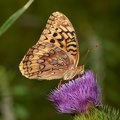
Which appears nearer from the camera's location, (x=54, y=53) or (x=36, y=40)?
(x=54, y=53)

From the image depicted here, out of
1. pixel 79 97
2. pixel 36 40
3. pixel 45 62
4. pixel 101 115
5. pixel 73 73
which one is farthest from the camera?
pixel 36 40

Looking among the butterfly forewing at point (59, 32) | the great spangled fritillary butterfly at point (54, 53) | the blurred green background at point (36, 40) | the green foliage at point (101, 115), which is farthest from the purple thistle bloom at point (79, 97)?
the blurred green background at point (36, 40)

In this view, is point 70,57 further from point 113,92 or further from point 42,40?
point 113,92

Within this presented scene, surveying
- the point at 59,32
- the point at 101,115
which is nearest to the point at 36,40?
the point at 59,32

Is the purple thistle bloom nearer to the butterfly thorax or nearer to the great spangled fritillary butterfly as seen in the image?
the butterfly thorax

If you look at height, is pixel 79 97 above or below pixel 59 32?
below

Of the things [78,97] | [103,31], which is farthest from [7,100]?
[103,31]

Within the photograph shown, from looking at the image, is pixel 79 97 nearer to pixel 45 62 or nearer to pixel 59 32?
pixel 45 62

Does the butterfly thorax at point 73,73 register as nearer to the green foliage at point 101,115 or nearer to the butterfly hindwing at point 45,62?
the butterfly hindwing at point 45,62
